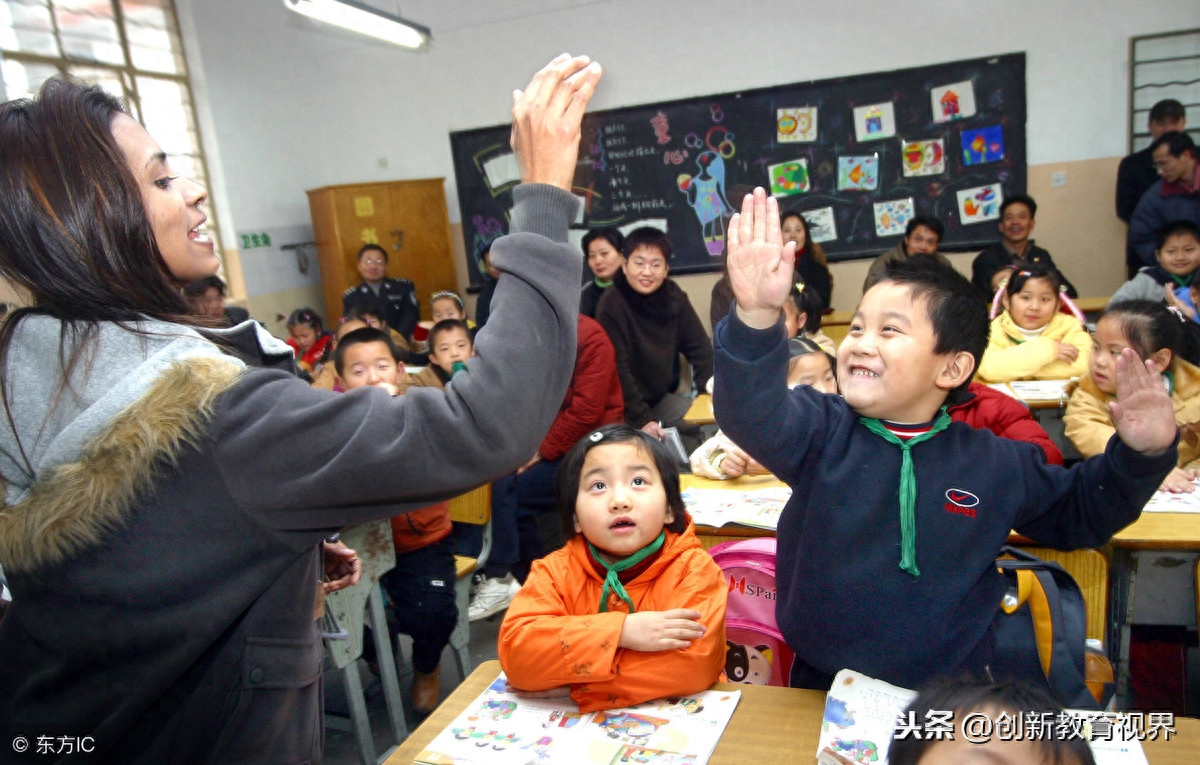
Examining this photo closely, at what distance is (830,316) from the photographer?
5477 millimetres

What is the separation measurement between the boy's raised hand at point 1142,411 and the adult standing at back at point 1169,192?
4.64 metres

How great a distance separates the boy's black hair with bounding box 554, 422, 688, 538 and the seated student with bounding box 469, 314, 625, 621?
1550 mm

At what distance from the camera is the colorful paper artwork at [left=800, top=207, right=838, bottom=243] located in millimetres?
6242

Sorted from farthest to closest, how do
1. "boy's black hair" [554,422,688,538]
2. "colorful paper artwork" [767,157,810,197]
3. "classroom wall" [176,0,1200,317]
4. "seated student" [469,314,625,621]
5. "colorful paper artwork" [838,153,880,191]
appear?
"colorful paper artwork" [767,157,810,197] → "colorful paper artwork" [838,153,880,191] → "classroom wall" [176,0,1200,317] → "seated student" [469,314,625,621] → "boy's black hair" [554,422,688,538]

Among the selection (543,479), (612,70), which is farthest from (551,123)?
(612,70)

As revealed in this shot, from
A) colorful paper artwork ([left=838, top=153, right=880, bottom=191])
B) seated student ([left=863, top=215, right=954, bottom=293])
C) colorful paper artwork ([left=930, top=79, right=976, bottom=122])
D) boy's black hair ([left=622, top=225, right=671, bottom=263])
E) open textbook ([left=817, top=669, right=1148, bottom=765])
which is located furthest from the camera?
colorful paper artwork ([left=838, top=153, right=880, bottom=191])

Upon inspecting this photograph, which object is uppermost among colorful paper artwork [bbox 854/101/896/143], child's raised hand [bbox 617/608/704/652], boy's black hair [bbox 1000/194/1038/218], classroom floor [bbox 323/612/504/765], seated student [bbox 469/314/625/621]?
colorful paper artwork [bbox 854/101/896/143]

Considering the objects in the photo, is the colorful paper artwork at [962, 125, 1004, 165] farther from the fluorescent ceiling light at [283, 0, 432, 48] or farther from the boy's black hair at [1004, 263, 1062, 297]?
the fluorescent ceiling light at [283, 0, 432, 48]

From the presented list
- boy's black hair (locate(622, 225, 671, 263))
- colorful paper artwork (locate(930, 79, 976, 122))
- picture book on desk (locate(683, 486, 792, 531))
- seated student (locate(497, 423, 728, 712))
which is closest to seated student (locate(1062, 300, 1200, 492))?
picture book on desk (locate(683, 486, 792, 531))

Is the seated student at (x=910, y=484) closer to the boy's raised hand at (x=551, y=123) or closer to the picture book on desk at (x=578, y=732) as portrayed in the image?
the picture book on desk at (x=578, y=732)

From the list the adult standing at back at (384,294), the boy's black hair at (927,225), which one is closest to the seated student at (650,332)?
the boy's black hair at (927,225)

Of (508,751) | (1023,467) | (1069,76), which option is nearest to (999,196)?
(1069,76)

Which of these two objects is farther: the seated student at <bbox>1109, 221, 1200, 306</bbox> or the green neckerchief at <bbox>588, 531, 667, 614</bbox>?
the seated student at <bbox>1109, 221, 1200, 306</bbox>

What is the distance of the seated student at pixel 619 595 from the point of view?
124 cm
